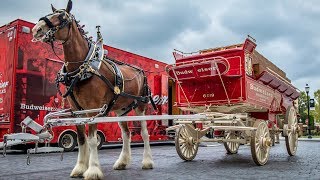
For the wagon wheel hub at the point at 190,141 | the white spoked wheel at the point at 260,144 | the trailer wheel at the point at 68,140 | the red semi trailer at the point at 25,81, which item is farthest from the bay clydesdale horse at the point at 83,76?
the trailer wheel at the point at 68,140

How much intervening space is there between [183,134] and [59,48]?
5971mm

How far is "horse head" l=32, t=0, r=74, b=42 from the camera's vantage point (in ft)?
17.7

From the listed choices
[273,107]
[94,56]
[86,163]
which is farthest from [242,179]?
[273,107]

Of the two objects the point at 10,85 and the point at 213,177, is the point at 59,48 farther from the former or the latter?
the point at 213,177

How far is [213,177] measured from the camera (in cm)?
583

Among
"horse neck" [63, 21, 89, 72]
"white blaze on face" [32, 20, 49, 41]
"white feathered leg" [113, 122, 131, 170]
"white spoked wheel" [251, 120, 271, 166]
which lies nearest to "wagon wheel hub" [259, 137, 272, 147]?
"white spoked wheel" [251, 120, 271, 166]

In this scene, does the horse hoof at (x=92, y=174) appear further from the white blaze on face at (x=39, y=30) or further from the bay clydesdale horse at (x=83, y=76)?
the white blaze on face at (x=39, y=30)

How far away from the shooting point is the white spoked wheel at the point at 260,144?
24.8ft

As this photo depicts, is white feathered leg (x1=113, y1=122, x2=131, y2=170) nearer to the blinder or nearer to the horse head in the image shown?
the horse head

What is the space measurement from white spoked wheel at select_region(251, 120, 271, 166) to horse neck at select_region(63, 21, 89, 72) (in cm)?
405

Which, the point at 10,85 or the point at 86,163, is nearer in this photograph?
the point at 86,163

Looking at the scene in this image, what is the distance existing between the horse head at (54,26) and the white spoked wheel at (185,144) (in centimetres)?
383

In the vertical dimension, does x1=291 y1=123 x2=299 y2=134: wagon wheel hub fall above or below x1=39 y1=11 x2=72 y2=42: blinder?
below

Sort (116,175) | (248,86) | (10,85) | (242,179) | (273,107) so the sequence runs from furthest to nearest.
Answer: (10,85) → (273,107) → (248,86) → (116,175) → (242,179)
